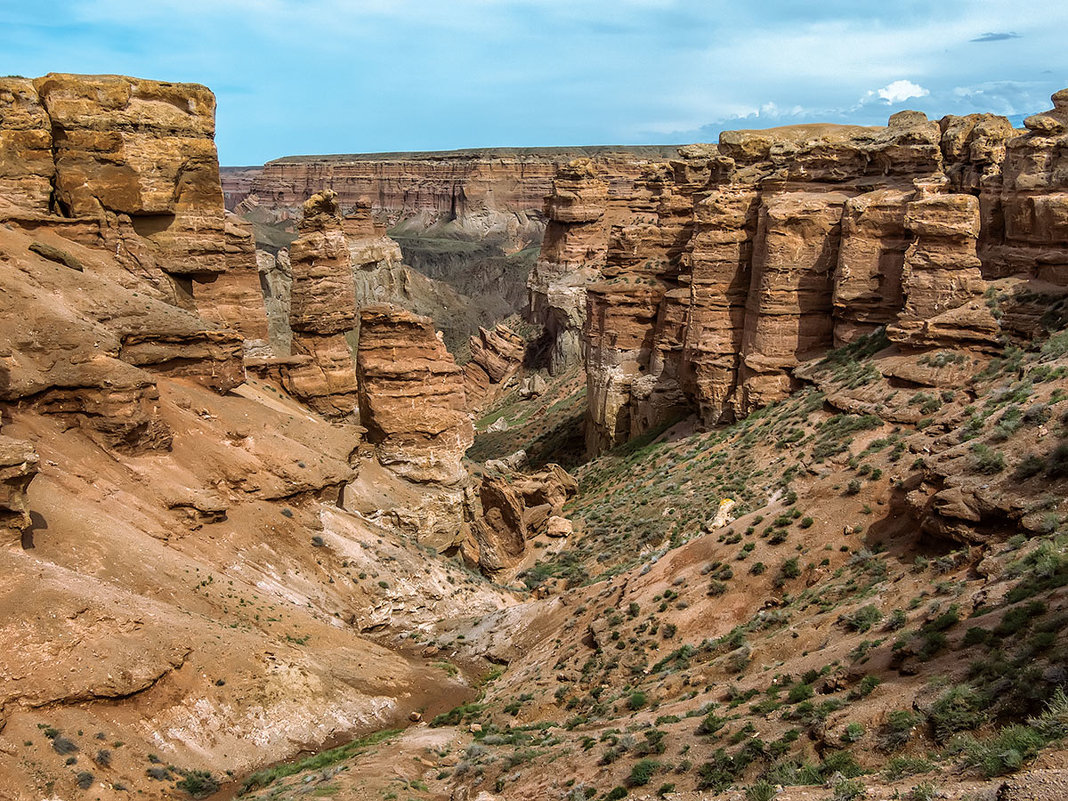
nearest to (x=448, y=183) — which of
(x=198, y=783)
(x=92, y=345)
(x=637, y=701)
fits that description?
(x=92, y=345)

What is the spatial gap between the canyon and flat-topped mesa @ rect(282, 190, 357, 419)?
18 cm

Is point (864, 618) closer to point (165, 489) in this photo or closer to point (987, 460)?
point (987, 460)

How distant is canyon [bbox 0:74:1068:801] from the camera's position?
47.6ft

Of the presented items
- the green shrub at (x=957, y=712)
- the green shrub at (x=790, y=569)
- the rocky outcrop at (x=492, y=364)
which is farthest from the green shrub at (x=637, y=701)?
the rocky outcrop at (x=492, y=364)

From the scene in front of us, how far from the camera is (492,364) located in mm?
83000

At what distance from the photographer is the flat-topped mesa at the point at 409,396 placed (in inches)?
1315

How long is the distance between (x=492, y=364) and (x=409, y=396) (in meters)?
49.5

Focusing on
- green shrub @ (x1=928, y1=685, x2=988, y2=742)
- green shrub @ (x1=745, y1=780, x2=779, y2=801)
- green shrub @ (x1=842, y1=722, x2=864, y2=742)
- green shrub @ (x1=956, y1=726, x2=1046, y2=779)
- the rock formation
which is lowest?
green shrub @ (x1=745, y1=780, x2=779, y2=801)

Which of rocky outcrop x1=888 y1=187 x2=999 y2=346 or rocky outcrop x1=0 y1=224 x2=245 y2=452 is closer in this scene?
rocky outcrop x1=0 y1=224 x2=245 y2=452

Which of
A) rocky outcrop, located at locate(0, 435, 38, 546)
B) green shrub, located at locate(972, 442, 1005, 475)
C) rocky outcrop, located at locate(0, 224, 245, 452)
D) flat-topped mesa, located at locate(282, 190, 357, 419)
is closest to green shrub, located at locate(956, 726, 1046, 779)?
green shrub, located at locate(972, 442, 1005, 475)

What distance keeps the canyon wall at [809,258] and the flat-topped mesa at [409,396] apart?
13.9 m

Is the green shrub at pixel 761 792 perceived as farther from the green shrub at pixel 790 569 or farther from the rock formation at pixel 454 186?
the rock formation at pixel 454 186

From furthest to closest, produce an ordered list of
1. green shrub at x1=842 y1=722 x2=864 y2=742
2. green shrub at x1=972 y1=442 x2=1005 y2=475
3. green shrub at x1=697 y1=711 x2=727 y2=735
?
green shrub at x1=972 y1=442 x2=1005 y2=475
green shrub at x1=697 y1=711 x2=727 y2=735
green shrub at x1=842 y1=722 x2=864 y2=742

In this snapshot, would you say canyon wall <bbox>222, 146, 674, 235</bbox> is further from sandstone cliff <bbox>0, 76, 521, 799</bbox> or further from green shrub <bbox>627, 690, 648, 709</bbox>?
green shrub <bbox>627, 690, 648, 709</bbox>
